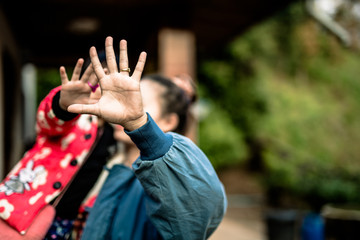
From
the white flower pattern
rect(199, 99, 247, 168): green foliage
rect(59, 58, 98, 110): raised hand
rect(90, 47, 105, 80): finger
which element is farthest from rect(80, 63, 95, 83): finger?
rect(199, 99, 247, 168): green foliage

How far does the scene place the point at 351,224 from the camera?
401 centimetres

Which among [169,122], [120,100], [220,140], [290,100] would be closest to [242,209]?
[220,140]

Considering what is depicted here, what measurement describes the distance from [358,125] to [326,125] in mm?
1147

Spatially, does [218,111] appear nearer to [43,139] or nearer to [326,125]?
[326,125]

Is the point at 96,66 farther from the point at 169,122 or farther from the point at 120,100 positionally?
the point at 169,122

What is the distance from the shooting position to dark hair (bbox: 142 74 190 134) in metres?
1.50

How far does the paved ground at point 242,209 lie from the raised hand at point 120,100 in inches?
196

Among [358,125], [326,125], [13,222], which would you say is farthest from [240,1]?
[358,125]

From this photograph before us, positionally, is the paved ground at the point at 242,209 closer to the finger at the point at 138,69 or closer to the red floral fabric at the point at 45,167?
the red floral fabric at the point at 45,167

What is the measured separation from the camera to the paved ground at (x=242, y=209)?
582 centimetres

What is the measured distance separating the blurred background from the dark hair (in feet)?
7.46

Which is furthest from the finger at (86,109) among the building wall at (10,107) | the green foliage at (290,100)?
the green foliage at (290,100)

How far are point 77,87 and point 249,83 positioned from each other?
10192 mm

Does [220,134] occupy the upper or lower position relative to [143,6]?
lower
